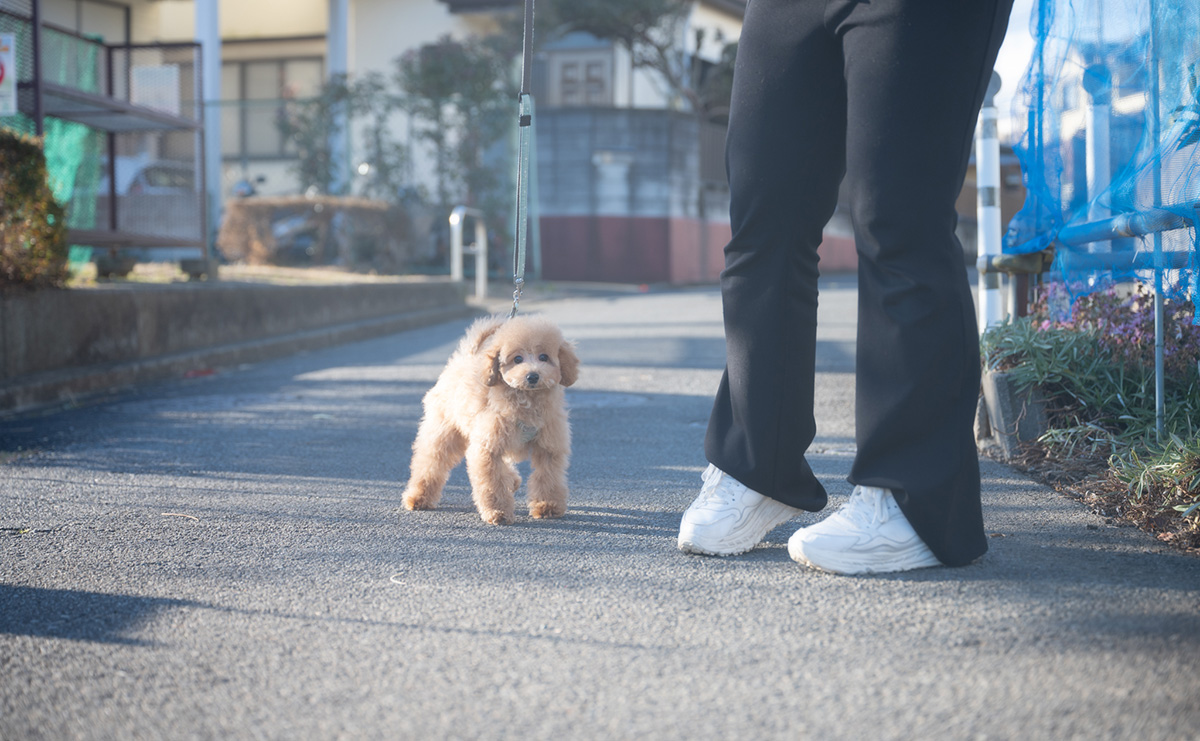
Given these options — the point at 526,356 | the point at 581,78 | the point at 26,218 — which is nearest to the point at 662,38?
the point at 581,78

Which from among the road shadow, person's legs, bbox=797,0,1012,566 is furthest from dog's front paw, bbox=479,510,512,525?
person's legs, bbox=797,0,1012,566

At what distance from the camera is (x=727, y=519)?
2297 mm

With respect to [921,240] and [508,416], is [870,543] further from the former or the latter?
[508,416]

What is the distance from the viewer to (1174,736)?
1.36 metres

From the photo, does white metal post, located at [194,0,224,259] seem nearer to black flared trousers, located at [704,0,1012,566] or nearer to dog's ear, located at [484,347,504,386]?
dog's ear, located at [484,347,504,386]

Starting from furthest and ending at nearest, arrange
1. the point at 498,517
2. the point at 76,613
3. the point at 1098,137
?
1. the point at 1098,137
2. the point at 498,517
3. the point at 76,613

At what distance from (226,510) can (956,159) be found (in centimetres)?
218

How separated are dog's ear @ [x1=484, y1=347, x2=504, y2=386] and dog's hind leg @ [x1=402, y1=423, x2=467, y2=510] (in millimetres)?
293

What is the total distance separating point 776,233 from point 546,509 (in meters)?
1.04

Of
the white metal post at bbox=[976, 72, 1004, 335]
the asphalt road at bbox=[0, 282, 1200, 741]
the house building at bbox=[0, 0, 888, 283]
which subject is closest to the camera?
the asphalt road at bbox=[0, 282, 1200, 741]

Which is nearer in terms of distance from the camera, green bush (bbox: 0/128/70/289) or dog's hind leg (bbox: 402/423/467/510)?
dog's hind leg (bbox: 402/423/467/510)

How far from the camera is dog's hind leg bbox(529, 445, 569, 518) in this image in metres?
2.87

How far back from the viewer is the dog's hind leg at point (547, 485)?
2867mm

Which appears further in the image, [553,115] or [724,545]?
[553,115]
